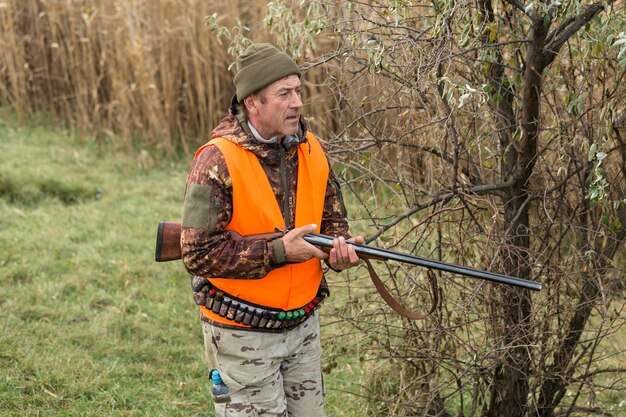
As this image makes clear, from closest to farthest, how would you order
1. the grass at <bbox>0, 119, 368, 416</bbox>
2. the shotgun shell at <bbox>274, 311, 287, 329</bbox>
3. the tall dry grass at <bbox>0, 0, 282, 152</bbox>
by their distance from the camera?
the shotgun shell at <bbox>274, 311, 287, 329</bbox>, the grass at <bbox>0, 119, 368, 416</bbox>, the tall dry grass at <bbox>0, 0, 282, 152</bbox>

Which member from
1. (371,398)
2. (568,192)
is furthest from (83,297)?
(568,192)

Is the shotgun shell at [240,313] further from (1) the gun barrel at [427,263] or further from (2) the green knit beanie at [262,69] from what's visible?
(2) the green knit beanie at [262,69]

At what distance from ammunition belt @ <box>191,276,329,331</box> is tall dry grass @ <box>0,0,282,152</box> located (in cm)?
543

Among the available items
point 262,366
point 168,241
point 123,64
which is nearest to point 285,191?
point 168,241

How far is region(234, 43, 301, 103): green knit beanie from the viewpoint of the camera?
3.08 m

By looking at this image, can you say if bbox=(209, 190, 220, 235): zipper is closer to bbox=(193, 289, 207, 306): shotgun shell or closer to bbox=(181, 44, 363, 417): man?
bbox=(181, 44, 363, 417): man

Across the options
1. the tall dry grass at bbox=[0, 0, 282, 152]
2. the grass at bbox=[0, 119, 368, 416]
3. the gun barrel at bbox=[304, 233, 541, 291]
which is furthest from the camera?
the tall dry grass at bbox=[0, 0, 282, 152]

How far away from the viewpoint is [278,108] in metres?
3.09

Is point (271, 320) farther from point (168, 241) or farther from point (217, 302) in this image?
point (168, 241)

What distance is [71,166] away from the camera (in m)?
8.63

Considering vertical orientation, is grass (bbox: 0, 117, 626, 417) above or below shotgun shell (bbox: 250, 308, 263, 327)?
below

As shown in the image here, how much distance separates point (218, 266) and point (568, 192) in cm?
151

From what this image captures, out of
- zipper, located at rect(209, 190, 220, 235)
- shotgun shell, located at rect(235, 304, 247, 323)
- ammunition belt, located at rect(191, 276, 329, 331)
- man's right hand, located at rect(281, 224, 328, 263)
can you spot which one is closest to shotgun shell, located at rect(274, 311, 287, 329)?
ammunition belt, located at rect(191, 276, 329, 331)

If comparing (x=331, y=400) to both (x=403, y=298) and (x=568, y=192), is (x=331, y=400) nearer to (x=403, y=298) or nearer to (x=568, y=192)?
(x=403, y=298)
